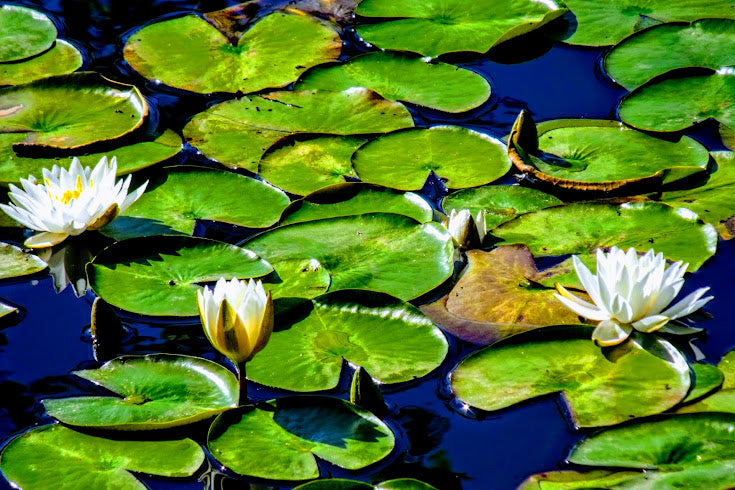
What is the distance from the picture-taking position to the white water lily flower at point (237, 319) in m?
2.68

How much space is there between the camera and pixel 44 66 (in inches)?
195

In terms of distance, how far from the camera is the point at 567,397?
9.44 feet

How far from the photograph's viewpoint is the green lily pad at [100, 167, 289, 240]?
3799mm

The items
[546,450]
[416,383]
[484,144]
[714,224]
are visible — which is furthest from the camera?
[484,144]

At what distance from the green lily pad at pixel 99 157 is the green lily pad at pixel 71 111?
0.22 feet

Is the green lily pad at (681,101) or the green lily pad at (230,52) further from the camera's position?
the green lily pad at (230,52)

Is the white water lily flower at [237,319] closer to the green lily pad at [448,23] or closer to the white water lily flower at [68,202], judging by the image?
the white water lily flower at [68,202]

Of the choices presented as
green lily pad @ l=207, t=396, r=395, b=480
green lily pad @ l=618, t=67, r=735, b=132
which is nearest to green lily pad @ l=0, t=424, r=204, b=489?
green lily pad @ l=207, t=396, r=395, b=480

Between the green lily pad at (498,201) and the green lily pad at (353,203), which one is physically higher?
the green lily pad at (498,201)

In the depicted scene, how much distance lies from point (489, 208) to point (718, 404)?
4.65 feet

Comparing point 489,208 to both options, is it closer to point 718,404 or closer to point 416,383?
point 416,383

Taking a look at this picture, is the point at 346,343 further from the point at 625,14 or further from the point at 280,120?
the point at 625,14

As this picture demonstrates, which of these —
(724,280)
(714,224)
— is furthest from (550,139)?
(724,280)

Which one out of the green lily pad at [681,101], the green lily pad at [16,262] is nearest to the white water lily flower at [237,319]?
the green lily pad at [16,262]
